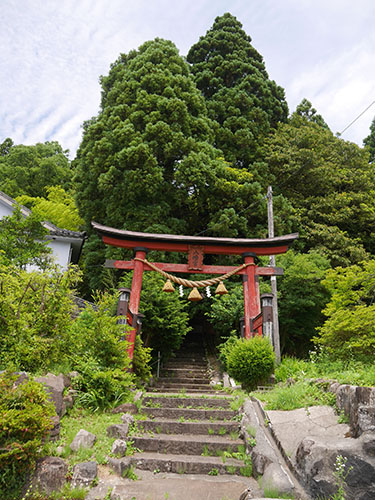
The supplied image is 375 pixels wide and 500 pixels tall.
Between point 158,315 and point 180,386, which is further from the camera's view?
point 158,315

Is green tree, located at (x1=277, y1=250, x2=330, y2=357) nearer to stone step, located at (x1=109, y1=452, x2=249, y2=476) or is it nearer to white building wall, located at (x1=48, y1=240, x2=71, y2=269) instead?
white building wall, located at (x1=48, y1=240, x2=71, y2=269)

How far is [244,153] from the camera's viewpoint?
2114 cm

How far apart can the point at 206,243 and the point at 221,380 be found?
5.43 metres

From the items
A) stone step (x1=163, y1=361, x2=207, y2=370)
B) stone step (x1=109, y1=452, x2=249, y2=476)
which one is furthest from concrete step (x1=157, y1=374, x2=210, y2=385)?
stone step (x1=109, y1=452, x2=249, y2=476)

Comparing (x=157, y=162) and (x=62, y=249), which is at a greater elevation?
(x=157, y=162)

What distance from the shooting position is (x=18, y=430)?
3.76 meters

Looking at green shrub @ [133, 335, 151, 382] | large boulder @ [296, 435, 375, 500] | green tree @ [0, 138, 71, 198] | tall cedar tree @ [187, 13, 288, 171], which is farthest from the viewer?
green tree @ [0, 138, 71, 198]

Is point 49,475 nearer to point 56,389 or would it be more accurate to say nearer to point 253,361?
point 56,389

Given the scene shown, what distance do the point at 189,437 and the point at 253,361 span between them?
242 centimetres

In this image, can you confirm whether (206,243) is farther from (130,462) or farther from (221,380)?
(130,462)

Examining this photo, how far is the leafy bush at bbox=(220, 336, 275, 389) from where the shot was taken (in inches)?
295

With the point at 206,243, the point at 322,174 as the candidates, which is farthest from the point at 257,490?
the point at 322,174

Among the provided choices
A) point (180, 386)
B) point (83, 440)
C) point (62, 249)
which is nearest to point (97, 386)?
point (83, 440)

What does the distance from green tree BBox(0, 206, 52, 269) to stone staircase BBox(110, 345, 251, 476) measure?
19.4ft
